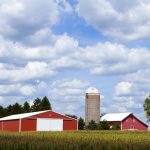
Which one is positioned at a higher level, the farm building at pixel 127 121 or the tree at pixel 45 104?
the tree at pixel 45 104

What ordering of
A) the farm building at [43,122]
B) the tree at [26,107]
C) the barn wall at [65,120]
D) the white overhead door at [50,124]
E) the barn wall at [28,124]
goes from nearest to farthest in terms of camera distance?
the barn wall at [28,124], the farm building at [43,122], the white overhead door at [50,124], the barn wall at [65,120], the tree at [26,107]

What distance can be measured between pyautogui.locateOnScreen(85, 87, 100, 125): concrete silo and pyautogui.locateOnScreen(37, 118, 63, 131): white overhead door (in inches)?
708

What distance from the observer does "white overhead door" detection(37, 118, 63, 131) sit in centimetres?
8219

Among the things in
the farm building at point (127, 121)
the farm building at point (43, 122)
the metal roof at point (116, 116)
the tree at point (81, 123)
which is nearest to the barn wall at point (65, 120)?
the farm building at point (43, 122)

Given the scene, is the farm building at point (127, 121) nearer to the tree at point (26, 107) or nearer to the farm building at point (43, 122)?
the farm building at point (43, 122)

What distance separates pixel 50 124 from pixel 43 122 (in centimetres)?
152

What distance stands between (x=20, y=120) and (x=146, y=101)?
94.7 ft

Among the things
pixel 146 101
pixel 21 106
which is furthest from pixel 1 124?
pixel 146 101

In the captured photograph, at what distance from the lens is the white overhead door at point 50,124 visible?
270ft

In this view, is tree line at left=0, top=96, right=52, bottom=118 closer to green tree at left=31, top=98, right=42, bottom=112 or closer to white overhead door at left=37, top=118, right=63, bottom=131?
green tree at left=31, top=98, right=42, bottom=112

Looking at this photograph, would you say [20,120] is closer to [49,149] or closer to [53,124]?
[53,124]

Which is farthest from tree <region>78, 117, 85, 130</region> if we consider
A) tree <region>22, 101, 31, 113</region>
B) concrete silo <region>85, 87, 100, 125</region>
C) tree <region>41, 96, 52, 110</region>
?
tree <region>22, 101, 31, 113</region>

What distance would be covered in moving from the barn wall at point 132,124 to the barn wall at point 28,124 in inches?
1028

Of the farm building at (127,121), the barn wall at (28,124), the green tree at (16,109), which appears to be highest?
the green tree at (16,109)
